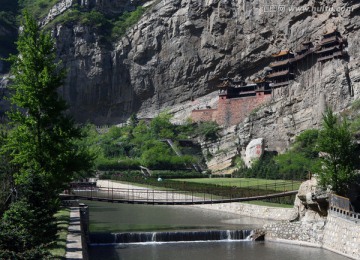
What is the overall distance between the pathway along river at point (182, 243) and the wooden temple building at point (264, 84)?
138 feet

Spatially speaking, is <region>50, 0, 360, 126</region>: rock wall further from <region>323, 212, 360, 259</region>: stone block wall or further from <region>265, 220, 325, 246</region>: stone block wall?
<region>323, 212, 360, 259</region>: stone block wall

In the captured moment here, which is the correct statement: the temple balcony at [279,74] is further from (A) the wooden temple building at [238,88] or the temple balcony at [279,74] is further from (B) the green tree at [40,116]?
(B) the green tree at [40,116]

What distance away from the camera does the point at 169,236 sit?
110 feet

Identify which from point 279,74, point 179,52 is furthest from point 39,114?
point 179,52

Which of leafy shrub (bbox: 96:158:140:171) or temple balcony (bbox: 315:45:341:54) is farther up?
temple balcony (bbox: 315:45:341:54)

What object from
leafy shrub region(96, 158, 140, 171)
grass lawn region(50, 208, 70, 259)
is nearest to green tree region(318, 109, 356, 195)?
grass lawn region(50, 208, 70, 259)

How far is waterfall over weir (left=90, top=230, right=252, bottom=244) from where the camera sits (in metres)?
33.2

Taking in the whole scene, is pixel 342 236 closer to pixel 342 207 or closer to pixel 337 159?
pixel 342 207

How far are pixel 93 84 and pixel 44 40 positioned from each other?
86.6m

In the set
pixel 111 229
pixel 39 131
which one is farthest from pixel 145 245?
pixel 39 131

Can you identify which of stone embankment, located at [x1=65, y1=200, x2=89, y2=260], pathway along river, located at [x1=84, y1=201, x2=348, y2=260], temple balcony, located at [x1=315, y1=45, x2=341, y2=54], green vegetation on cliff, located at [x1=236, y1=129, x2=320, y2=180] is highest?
temple balcony, located at [x1=315, y1=45, x2=341, y2=54]

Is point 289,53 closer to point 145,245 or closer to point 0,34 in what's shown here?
point 145,245

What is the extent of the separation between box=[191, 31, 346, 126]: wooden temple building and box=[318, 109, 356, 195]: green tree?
47211mm

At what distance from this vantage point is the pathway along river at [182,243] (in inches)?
1156
